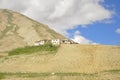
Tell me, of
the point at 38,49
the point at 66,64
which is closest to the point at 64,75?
the point at 66,64

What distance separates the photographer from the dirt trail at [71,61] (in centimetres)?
7512

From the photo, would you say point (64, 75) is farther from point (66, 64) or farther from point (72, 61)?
point (72, 61)

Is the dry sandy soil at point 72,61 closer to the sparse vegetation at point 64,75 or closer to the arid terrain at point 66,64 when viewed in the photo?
the arid terrain at point 66,64

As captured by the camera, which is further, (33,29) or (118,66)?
(33,29)

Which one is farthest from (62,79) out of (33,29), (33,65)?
(33,29)

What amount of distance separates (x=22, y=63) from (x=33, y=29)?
10361 centimetres

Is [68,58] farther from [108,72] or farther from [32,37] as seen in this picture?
[32,37]

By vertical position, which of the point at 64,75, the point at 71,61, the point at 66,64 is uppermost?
the point at 71,61

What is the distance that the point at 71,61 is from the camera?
3140 inches

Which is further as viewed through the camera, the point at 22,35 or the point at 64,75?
the point at 22,35

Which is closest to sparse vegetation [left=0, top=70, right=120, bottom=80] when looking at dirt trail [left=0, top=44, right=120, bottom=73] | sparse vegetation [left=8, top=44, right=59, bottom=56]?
dirt trail [left=0, top=44, right=120, bottom=73]

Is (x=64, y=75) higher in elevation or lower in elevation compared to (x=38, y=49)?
lower

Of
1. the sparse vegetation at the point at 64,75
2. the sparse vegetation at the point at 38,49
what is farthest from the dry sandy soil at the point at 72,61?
the sparse vegetation at the point at 38,49

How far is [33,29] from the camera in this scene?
189m
